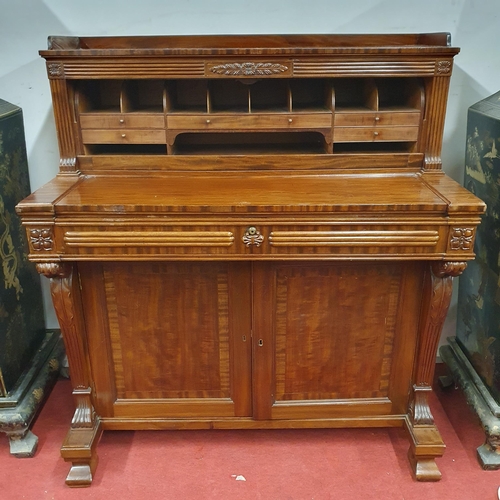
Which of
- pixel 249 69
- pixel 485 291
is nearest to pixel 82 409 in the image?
pixel 249 69

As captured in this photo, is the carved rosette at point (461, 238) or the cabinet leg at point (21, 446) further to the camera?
the cabinet leg at point (21, 446)

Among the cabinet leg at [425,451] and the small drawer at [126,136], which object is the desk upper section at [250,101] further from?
the cabinet leg at [425,451]

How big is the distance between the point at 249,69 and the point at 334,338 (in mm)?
1001

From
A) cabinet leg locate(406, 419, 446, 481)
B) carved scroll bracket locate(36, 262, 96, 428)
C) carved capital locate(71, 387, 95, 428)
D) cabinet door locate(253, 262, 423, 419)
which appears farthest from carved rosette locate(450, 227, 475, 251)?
carved capital locate(71, 387, 95, 428)

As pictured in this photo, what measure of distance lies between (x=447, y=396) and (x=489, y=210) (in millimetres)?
876

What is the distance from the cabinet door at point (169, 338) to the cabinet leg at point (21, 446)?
316mm

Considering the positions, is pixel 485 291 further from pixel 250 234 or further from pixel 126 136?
pixel 126 136

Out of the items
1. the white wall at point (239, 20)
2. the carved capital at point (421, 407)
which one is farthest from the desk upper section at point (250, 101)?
the carved capital at point (421, 407)

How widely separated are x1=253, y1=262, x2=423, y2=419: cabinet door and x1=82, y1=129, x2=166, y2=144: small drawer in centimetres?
60

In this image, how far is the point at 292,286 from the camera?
70.7 inches

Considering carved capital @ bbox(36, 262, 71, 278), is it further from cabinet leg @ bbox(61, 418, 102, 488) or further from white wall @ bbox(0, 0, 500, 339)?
white wall @ bbox(0, 0, 500, 339)

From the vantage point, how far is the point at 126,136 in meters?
1.87

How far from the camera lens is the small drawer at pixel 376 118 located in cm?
184

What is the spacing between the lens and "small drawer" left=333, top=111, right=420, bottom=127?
1841mm
